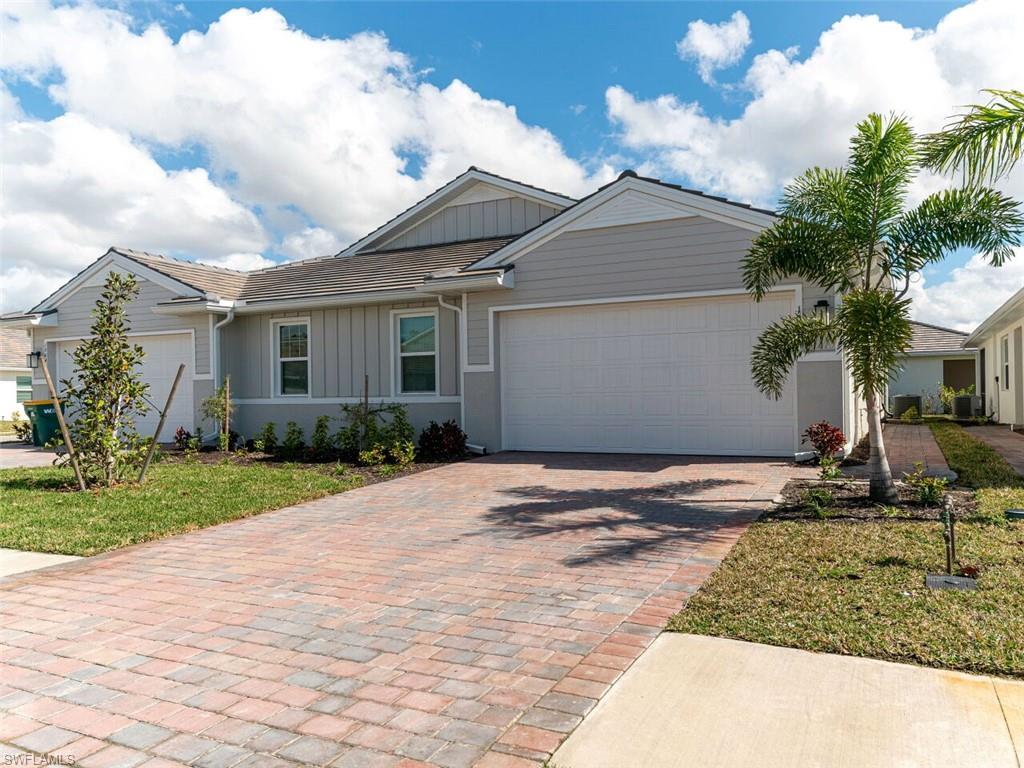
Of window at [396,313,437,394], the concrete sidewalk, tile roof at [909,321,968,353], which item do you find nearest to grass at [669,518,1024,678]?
the concrete sidewalk

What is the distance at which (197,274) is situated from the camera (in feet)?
56.3

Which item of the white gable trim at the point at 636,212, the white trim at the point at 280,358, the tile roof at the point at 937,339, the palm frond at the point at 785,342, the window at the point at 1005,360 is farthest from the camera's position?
the tile roof at the point at 937,339

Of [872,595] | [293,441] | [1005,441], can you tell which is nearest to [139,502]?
[293,441]

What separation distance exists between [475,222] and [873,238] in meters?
10.6

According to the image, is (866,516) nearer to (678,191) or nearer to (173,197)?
(678,191)

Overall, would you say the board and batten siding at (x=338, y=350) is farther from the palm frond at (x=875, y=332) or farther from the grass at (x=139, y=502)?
the palm frond at (x=875, y=332)

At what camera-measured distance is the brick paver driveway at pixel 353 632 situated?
10.3ft

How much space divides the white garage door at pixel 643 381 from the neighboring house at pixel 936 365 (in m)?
21.2

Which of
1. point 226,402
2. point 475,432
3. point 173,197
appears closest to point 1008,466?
point 475,432

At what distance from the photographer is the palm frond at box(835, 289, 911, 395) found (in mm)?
7266

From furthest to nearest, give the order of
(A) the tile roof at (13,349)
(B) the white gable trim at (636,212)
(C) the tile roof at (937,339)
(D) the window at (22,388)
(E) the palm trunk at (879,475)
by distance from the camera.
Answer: (D) the window at (22,388)
(A) the tile roof at (13,349)
(C) the tile roof at (937,339)
(B) the white gable trim at (636,212)
(E) the palm trunk at (879,475)

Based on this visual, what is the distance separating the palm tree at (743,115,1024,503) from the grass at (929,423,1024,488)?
2.54 metres

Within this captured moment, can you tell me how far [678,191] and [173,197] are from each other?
19.5 meters

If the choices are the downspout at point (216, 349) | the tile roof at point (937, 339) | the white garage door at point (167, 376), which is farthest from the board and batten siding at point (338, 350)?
the tile roof at point (937, 339)
